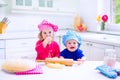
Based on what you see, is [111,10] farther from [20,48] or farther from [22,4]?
[20,48]

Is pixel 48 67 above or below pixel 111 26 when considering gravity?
below

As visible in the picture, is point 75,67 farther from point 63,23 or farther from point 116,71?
point 63,23

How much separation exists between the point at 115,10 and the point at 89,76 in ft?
8.87

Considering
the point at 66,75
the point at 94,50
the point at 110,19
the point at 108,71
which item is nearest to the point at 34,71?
the point at 66,75

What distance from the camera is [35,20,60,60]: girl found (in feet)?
6.43

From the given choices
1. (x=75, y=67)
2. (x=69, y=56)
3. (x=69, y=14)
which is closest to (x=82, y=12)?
(x=69, y=14)

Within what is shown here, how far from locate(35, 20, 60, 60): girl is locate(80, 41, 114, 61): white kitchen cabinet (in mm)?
1008

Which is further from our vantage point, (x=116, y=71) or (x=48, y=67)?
(x=48, y=67)

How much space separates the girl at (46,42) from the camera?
6.43ft

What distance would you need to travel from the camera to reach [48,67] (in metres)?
1.56

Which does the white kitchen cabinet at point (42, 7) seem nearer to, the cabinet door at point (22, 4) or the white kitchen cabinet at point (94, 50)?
the cabinet door at point (22, 4)

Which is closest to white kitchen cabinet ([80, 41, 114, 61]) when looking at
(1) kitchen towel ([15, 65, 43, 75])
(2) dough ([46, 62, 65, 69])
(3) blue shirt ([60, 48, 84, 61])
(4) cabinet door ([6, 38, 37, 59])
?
(4) cabinet door ([6, 38, 37, 59])

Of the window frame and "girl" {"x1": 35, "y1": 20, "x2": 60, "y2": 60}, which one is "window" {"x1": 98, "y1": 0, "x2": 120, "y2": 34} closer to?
the window frame

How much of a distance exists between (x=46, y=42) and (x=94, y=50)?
1253 mm
